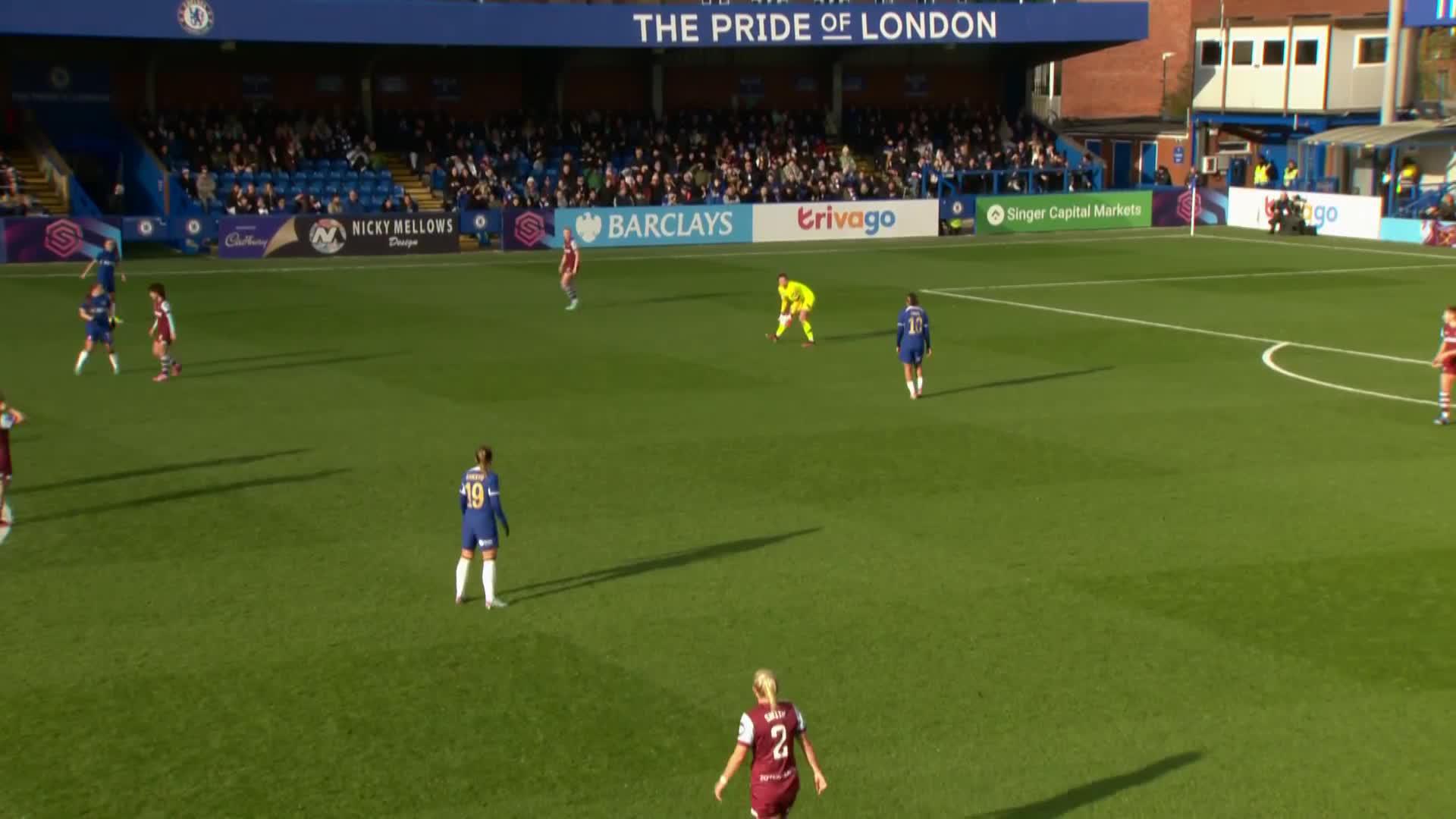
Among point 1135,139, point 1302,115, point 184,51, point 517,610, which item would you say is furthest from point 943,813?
point 1135,139

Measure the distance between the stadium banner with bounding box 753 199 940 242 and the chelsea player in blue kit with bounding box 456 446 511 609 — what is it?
42217 mm

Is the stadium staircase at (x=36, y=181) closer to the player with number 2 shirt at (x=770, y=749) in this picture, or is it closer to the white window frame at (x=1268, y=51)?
the player with number 2 shirt at (x=770, y=749)

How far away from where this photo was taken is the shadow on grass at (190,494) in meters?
19.8

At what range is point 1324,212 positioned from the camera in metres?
60.7

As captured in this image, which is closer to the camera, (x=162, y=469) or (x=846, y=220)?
(x=162, y=469)

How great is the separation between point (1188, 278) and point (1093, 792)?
36.7 m

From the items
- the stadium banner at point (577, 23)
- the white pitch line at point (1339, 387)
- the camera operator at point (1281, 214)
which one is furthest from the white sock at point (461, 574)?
the camera operator at point (1281, 214)

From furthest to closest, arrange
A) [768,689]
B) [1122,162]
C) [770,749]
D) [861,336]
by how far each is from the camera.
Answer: [1122,162]
[861,336]
[770,749]
[768,689]

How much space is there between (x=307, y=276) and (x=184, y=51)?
17959mm

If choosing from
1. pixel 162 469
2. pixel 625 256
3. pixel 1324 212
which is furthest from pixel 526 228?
pixel 162 469

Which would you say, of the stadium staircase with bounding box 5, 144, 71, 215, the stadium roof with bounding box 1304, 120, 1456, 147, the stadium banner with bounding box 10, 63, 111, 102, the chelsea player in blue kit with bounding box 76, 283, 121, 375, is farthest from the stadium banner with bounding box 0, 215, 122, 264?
the stadium roof with bounding box 1304, 120, 1456, 147

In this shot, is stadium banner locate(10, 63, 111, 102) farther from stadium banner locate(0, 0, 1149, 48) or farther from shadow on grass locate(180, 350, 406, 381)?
shadow on grass locate(180, 350, 406, 381)

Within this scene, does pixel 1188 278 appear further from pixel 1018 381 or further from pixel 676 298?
pixel 1018 381

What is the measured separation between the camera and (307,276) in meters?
46.1
